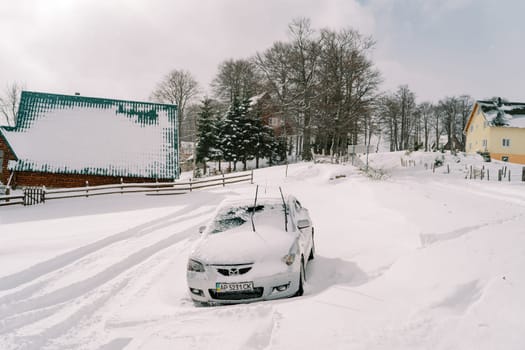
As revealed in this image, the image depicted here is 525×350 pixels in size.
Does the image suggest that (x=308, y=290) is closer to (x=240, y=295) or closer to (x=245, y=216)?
(x=240, y=295)

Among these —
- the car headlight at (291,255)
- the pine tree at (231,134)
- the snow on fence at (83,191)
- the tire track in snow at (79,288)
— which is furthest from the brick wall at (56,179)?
the pine tree at (231,134)

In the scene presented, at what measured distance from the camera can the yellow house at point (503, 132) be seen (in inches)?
1670

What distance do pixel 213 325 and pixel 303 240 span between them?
263 centimetres

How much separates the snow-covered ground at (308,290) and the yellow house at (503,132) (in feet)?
121

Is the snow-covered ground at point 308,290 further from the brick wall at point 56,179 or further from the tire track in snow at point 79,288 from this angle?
the brick wall at point 56,179

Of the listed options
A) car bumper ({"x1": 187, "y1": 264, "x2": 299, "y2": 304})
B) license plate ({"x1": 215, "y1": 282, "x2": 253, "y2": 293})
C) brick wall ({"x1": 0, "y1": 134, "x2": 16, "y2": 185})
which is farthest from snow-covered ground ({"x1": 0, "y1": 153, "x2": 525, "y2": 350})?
brick wall ({"x1": 0, "y1": 134, "x2": 16, "y2": 185})

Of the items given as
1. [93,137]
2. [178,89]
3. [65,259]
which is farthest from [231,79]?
[65,259]

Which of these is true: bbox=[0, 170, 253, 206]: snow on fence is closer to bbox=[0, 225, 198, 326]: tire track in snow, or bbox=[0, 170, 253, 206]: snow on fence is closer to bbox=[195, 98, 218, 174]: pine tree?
bbox=[0, 225, 198, 326]: tire track in snow

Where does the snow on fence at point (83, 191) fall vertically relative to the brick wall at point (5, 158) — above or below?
below

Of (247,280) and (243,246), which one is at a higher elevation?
(243,246)

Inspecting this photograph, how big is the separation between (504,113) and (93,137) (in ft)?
152

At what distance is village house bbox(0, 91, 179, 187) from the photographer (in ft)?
73.2

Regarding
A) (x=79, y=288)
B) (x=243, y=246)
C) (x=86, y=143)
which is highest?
(x=86, y=143)

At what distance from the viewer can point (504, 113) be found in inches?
1736
